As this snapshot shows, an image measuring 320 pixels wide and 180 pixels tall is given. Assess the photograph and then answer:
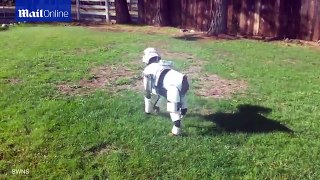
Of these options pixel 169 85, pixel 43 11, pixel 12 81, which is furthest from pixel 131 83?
pixel 43 11

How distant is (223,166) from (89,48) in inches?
359

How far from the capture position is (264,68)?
11117mm

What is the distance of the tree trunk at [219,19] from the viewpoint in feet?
57.0

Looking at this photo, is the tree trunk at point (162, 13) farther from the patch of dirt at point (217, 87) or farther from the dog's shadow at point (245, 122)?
the dog's shadow at point (245, 122)

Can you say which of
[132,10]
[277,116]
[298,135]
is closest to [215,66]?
[277,116]

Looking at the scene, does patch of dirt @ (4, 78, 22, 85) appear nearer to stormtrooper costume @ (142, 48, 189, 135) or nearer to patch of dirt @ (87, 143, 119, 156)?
stormtrooper costume @ (142, 48, 189, 135)

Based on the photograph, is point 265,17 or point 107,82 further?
point 265,17

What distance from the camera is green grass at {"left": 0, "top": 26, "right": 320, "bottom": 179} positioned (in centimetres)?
579

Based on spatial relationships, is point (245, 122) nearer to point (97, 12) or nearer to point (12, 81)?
point (12, 81)

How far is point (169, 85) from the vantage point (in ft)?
20.6

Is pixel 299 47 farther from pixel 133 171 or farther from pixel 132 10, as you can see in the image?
pixel 132 10

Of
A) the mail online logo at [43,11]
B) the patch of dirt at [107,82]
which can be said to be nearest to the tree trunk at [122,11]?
the mail online logo at [43,11]

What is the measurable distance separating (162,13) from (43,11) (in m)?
8.18

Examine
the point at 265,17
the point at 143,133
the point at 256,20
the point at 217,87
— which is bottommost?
the point at 143,133
